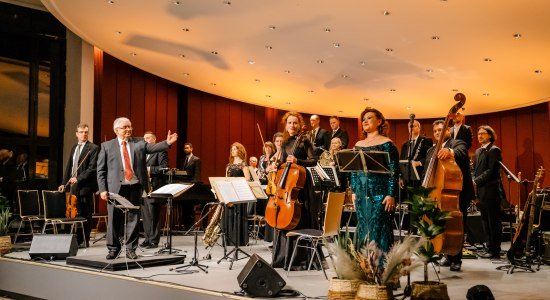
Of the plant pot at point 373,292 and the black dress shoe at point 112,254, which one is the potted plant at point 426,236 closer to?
the plant pot at point 373,292

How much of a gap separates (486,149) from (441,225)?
10.3 feet

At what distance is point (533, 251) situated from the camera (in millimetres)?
6355

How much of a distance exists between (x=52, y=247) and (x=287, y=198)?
2.69m

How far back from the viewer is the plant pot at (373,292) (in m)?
3.07

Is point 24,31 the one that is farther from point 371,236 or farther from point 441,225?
point 441,225

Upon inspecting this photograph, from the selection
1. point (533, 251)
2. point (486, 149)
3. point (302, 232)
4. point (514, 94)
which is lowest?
point (533, 251)

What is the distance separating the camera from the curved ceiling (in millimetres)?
7559

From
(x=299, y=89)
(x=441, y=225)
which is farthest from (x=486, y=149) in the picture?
(x=299, y=89)

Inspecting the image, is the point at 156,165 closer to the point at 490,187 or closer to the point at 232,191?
the point at 232,191

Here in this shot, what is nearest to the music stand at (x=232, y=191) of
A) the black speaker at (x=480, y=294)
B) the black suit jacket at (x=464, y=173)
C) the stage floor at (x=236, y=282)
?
the stage floor at (x=236, y=282)

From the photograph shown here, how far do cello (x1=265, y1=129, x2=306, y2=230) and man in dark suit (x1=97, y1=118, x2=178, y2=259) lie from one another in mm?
1335

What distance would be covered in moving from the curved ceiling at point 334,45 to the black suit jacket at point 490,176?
2231mm

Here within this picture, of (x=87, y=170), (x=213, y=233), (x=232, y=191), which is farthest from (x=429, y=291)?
(x=87, y=170)

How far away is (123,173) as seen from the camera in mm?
5590
